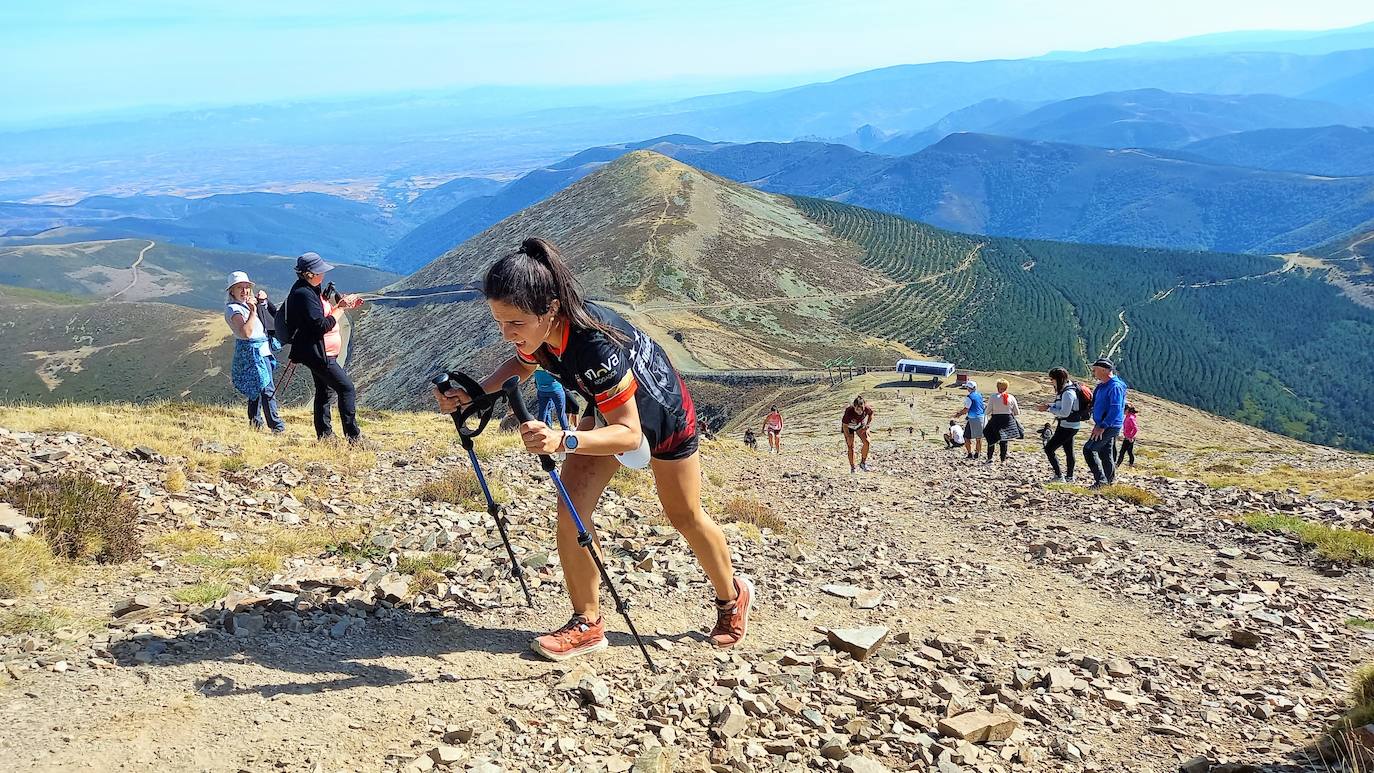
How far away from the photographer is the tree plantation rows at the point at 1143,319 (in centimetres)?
13438

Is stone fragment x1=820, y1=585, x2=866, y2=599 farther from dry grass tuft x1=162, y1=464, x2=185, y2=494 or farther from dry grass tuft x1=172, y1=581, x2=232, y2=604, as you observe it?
dry grass tuft x1=162, y1=464, x2=185, y2=494

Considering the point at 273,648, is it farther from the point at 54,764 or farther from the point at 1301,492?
the point at 1301,492

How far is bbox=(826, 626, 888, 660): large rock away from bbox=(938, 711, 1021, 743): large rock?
1.10 m

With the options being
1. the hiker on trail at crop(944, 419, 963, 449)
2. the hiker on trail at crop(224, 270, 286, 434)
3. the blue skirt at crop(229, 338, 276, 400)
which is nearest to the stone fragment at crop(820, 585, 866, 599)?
the hiker on trail at crop(224, 270, 286, 434)

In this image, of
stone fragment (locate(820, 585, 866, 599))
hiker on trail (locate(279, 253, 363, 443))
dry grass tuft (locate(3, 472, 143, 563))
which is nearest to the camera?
dry grass tuft (locate(3, 472, 143, 563))

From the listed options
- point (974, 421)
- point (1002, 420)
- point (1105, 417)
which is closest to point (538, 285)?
point (1105, 417)

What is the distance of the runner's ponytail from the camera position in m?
4.64

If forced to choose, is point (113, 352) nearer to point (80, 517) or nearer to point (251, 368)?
point (251, 368)

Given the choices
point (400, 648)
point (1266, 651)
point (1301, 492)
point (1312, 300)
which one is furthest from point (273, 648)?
point (1312, 300)

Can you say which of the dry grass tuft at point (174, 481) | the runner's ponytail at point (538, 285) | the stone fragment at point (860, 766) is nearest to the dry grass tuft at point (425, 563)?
the dry grass tuft at point (174, 481)

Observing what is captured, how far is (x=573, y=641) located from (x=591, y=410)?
5.13 feet

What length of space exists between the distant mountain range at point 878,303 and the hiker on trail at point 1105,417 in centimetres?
7460

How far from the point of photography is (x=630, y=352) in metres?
5.04

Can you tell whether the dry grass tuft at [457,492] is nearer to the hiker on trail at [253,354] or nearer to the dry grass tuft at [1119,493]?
the hiker on trail at [253,354]
